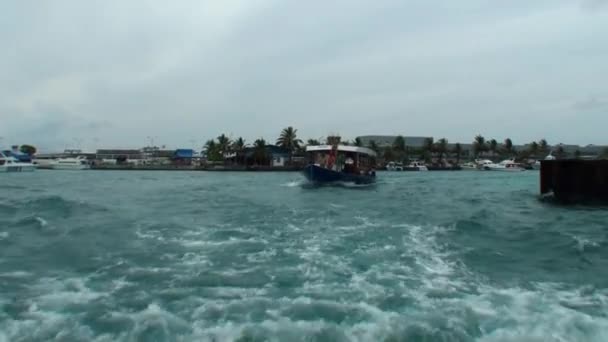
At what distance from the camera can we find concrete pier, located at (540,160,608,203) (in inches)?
Answer: 971

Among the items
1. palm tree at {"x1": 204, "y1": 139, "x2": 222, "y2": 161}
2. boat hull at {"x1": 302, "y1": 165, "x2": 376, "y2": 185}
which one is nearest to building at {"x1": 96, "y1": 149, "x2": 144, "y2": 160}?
palm tree at {"x1": 204, "y1": 139, "x2": 222, "y2": 161}

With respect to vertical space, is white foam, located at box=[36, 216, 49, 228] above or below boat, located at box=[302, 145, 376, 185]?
below

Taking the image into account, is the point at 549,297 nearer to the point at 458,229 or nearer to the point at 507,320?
the point at 507,320

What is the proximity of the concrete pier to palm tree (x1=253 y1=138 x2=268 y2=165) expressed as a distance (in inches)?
2927

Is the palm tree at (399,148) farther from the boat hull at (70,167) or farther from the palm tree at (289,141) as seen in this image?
the boat hull at (70,167)

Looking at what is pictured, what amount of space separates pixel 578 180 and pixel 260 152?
252 feet

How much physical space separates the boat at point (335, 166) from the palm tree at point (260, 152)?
182 feet

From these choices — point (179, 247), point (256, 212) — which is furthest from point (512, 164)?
point (179, 247)

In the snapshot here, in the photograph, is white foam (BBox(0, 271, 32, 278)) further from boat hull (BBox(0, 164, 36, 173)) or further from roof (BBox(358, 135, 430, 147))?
roof (BBox(358, 135, 430, 147))

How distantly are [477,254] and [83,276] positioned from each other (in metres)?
9.86

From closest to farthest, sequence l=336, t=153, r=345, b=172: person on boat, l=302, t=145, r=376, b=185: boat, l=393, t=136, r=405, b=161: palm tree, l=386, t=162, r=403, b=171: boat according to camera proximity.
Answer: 1. l=302, t=145, r=376, b=185: boat
2. l=336, t=153, r=345, b=172: person on boat
3. l=386, t=162, r=403, b=171: boat
4. l=393, t=136, r=405, b=161: palm tree

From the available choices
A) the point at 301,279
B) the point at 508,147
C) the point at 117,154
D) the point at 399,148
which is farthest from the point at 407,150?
the point at 301,279

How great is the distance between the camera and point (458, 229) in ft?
53.0

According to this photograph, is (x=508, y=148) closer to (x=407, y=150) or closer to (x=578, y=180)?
(x=407, y=150)
